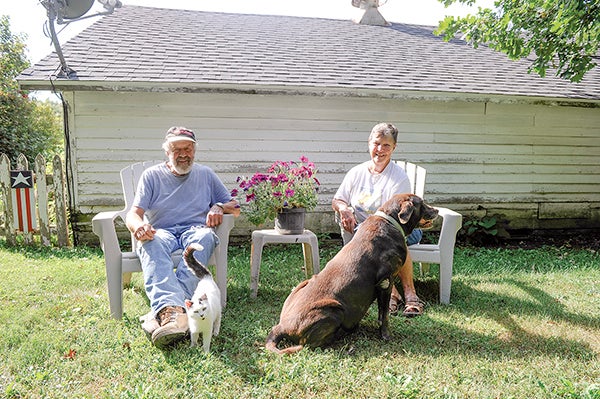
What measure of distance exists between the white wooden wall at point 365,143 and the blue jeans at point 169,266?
2.63m

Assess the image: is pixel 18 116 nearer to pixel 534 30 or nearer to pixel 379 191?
pixel 379 191

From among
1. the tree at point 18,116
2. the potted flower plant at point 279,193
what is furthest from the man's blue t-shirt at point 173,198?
the tree at point 18,116

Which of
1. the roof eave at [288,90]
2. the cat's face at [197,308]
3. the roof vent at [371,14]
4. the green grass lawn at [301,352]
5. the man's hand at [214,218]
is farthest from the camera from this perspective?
the roof vent at [371,14]

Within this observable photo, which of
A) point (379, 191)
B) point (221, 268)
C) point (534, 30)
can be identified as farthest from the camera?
point (534, 30)

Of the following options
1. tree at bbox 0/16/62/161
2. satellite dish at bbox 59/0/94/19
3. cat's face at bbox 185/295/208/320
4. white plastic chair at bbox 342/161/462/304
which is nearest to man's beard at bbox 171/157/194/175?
cat's face at bbox 185/295/208/320

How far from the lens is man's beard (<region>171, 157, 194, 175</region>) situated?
3.11 m

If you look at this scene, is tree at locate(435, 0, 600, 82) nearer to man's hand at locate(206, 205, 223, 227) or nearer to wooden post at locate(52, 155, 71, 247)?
man's hand at locate(206, 205, 223, 227)

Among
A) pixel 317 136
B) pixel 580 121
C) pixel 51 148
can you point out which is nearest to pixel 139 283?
pixel 317 136

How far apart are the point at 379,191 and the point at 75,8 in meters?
4.37

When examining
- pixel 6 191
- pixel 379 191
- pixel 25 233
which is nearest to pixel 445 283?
pixel 379 191

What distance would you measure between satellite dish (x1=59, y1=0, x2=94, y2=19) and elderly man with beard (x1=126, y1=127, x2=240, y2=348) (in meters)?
3.22

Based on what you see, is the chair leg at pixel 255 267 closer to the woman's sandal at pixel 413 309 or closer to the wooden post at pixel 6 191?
the woman's sandal at pixel 413 309

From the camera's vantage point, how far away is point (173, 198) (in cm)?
313

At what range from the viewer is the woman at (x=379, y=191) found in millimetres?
3232
